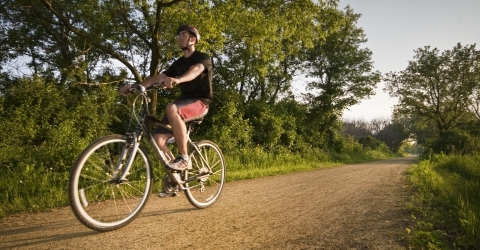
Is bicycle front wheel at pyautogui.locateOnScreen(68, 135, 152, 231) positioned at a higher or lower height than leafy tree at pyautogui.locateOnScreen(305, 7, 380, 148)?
lower

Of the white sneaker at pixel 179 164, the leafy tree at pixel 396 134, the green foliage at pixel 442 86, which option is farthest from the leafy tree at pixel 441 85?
the white sneaker at pixel 179 164

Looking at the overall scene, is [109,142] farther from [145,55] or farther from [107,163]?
[145,55]

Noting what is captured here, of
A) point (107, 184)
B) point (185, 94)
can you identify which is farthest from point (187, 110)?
point (107, 184)

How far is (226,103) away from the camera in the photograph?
15.5m

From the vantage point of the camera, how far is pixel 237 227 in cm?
294

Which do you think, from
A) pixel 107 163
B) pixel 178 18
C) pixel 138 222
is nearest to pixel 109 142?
pixel 107 163

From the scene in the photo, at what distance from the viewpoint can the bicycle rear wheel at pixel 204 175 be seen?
3.78 metres

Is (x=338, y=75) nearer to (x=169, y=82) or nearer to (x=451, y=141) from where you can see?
(x=451, y=141)

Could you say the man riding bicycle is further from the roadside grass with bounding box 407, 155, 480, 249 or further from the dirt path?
the roadside grass with bounding box 407, 155, 480, 249

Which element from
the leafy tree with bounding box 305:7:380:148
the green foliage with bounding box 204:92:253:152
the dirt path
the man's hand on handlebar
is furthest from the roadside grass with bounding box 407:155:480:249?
the leafy tree with bounding box 305:7:380:148

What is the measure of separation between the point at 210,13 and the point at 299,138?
12120 millimetres

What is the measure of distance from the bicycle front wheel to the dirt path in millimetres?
174

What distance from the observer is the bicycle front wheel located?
259cm

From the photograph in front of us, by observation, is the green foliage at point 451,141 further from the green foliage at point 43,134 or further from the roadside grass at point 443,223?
the green foliage at point 43,134
